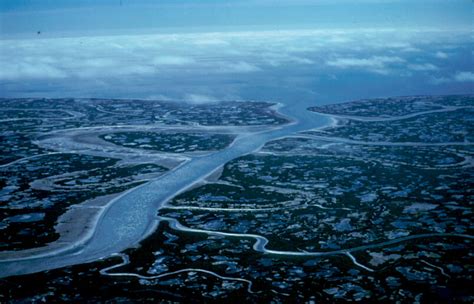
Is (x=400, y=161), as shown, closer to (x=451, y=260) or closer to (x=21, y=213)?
(x=451, y=260)

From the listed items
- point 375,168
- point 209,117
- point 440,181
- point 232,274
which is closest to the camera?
point 232,274

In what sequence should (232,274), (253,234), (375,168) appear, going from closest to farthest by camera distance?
(232,274)
(253,234)
(375,168)

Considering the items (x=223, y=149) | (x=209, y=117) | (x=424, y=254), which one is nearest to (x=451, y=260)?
(x=424, y=254)

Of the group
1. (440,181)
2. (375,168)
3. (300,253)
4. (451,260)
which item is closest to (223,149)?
(375,168)

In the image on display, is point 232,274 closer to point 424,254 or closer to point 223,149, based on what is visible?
point 424,254

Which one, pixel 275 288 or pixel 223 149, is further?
pixel 223 149

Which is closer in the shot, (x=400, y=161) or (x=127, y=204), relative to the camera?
(x=127, y=204)
